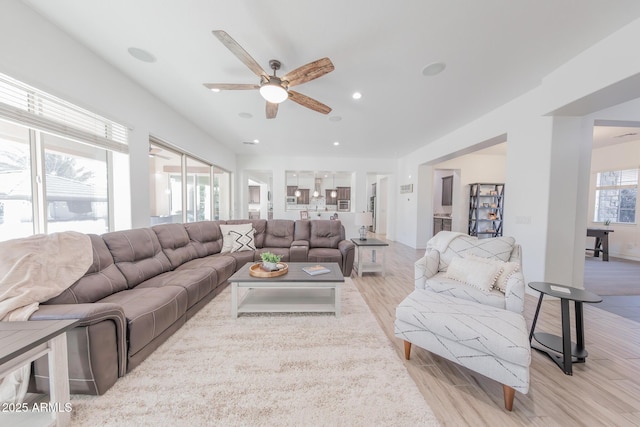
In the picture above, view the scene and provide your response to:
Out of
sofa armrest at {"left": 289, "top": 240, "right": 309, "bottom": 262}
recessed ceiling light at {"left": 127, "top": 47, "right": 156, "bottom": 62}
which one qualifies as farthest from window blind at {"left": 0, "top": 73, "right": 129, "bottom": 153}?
sofa armrest at {"left": 289, "top": 240, "right": 309, "bottom": 262}

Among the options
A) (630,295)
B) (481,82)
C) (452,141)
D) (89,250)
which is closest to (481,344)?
(481,82)

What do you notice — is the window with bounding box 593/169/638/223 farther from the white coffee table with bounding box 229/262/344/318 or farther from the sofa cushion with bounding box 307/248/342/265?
the white coffee table with bounding box 229/262/344/318

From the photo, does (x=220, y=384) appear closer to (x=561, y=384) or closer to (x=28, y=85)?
(x=561, y=384)

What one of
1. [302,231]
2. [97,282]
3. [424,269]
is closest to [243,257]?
[302,231]

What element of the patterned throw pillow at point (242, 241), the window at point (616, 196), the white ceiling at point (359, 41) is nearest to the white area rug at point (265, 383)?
the patterned throw pillow at point (242, 241)

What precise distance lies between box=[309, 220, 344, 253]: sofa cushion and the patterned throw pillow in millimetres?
1104

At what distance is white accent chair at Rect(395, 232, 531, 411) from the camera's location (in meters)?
1.33

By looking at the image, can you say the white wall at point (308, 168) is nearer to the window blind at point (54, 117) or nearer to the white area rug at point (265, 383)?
the window blind at point (54, 117)

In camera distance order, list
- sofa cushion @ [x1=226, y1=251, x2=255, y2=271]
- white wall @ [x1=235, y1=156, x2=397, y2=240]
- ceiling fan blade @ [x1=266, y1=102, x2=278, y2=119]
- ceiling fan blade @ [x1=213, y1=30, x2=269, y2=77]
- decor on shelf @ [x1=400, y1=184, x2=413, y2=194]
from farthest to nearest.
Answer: white wall @ [x1=235, y1=156, x2=397, y2=240]
decor on shelf @ [x1=400, y1=184, x2=413, y2=194]
sofa cushion @ [x1=226, y1=251, x2=255, y2=271]
ceiling fan blade @ [x1=266, y1=102, x2=278, y2=119]
ceiling fan blade @ [x1=213, y1=30, x2=269, y2=77]

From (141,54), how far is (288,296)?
3066 mm

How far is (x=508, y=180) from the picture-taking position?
3.34 metres

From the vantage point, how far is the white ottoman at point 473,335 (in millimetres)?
1314

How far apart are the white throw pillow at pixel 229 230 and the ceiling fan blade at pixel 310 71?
8.74ft

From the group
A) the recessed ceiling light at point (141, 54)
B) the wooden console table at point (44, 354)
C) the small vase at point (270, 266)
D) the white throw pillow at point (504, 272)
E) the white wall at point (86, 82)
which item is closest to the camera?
the wooden console table at point (44, 354)
